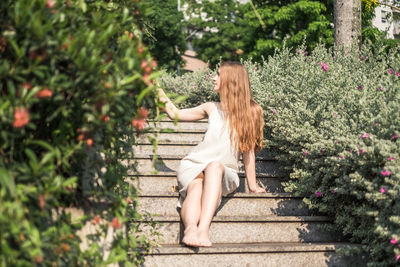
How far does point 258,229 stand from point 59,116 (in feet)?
7.03

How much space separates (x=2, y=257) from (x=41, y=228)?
27cm

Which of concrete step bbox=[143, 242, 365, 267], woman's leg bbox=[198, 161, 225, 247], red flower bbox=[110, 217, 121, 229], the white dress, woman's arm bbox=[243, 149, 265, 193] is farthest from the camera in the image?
woman's arm bbox=[243, 149, 265, 193]

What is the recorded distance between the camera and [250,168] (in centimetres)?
400

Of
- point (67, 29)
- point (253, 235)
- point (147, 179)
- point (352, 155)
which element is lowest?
point (253, 235)

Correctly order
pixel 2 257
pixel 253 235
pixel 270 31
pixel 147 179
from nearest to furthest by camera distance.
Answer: pixel 2 257
pixel 253 235
pixel 147 179
pixel 270 31

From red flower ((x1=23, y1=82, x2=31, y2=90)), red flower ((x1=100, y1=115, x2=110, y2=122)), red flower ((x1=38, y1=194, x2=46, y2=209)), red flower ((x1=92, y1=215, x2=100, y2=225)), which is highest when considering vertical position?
red flower ((x1=23, y1=82, x2=31, y2=90))

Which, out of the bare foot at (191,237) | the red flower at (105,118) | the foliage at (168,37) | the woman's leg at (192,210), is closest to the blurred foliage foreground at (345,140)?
the woman's leg at (192,210)

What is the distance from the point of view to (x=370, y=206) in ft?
10.7

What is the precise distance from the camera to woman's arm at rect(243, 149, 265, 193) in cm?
396

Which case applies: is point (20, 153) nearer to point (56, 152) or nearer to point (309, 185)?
point (56, 152)

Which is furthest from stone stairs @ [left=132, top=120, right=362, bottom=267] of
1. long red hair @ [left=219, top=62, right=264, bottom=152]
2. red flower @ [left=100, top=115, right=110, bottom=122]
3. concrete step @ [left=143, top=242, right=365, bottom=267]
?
red flower @ [left=100, top=115, right=110, bottom=122]

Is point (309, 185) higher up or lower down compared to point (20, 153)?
lower down

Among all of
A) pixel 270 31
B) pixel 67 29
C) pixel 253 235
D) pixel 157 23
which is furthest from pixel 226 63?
pixel 157 23

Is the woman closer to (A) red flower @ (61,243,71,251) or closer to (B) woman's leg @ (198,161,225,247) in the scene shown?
(B) woman's leg @ (198,161,225,247)
